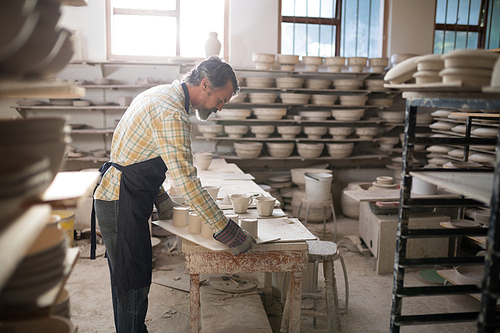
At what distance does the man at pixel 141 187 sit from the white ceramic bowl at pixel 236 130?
3.76 m

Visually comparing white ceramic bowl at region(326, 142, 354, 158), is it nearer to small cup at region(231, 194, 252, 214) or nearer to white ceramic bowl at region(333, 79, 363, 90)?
white ceramic bowl at region(333, 79, 363, 90)

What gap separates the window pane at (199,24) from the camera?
6395 millimetres

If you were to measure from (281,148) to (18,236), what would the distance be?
5.50m

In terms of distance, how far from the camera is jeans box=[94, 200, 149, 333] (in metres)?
2.34

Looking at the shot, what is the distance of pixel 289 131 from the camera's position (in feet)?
20.8

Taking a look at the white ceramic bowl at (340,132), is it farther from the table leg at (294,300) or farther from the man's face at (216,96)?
the table leg at (294,300)

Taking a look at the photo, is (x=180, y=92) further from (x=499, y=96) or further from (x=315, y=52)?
(x=315, y=52)

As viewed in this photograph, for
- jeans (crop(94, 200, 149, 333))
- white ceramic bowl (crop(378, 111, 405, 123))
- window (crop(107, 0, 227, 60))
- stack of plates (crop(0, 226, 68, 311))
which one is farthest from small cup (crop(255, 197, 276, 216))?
white ceramic bowl (crop(378, 111, 405, 123))

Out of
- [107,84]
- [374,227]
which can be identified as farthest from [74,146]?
[374,227]

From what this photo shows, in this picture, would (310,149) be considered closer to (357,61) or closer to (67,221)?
(357,61)

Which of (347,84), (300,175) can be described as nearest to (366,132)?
(347,84)

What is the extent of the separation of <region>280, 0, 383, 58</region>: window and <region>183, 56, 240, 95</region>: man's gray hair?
453cm

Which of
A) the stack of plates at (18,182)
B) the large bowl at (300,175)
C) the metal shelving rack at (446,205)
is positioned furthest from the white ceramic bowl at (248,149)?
the stack of plates at (18,182)

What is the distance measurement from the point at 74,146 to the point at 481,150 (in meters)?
5.83
